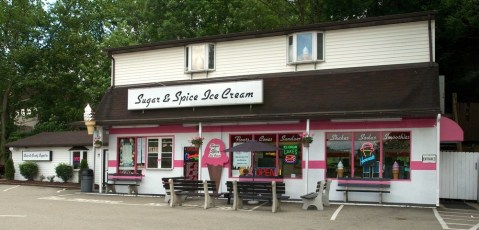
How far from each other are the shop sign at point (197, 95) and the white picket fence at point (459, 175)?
708 centimetres

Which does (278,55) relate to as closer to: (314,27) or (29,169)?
(314,27)

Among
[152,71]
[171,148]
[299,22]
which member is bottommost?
[171,148]

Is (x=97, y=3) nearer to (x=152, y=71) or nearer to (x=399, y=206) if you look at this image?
(x=152, y=71)

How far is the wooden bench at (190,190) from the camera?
15966 millimetres

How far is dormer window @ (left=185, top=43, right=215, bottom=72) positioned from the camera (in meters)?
20.8

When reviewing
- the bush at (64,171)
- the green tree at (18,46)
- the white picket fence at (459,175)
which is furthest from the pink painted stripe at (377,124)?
the green tree at (18,46)

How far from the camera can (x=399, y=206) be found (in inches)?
652

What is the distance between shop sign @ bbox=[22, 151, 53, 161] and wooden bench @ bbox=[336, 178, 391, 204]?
19262mm

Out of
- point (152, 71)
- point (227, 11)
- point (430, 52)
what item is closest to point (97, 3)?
point (227, 11)

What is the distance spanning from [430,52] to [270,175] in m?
7.13

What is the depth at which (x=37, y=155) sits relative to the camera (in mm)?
30516

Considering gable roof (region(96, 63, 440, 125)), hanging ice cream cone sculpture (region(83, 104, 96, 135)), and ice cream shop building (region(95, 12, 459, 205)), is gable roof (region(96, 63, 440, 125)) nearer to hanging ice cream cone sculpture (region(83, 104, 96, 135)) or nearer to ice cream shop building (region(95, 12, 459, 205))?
ice cream shop building (region(95, 12, 459, 205))

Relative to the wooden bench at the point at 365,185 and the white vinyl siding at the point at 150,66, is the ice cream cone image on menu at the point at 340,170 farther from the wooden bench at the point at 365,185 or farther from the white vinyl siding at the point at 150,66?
the white vinyl siding at the point at 150,66

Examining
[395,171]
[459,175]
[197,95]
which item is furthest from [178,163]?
[459,175]
